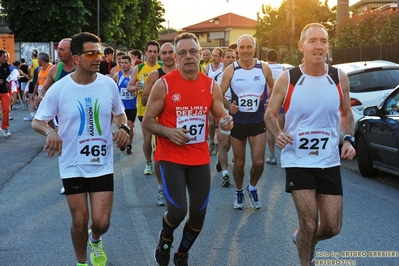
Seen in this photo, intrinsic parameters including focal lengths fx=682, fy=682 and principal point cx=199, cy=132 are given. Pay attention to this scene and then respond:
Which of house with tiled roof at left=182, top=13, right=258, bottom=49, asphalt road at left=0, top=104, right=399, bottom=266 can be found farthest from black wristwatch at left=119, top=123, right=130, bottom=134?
house with tiled roof at left=182, top=13, right=258, bottom=49

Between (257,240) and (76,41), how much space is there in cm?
272

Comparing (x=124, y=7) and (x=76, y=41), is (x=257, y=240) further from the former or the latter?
(x=124, y=7)

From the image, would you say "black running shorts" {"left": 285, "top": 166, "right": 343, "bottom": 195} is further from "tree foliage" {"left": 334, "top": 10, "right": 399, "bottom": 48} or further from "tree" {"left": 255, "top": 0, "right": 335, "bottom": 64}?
"tree" {"left": 255, "top": 0, "right": 335, "bottom": 64}

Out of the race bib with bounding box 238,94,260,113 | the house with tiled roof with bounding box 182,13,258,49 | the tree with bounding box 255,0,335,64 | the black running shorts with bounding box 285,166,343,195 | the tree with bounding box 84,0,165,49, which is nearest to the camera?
the black running shorts with bounding box 285,166,343,195

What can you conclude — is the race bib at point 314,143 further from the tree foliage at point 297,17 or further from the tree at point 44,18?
the tree foliage at point 297,17

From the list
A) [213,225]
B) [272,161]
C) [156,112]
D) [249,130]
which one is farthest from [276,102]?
[272,161]

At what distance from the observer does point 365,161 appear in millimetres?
10719

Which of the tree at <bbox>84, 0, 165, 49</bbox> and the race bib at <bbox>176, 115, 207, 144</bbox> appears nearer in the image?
the race bib at <bbox>176, 115, 207, 144</bbox>

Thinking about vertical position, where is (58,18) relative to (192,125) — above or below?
above

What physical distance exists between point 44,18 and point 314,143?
4412 centimetres

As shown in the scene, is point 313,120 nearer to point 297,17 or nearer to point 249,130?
point 249,130

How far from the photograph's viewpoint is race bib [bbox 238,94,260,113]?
329 inches

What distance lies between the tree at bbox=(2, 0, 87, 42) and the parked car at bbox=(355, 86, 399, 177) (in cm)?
3854

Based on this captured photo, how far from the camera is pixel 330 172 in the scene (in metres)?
5.21
